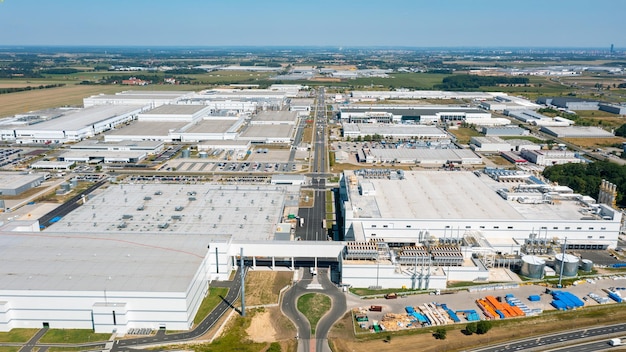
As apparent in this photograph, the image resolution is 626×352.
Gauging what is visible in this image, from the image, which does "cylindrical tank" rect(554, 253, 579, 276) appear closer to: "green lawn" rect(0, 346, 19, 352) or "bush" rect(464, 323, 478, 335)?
"bush" rect(464, 323, 478, 335)

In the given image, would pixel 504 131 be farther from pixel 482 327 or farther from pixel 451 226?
pixel 482 327

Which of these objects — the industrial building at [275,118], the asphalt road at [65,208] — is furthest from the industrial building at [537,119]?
the asphalt road at [65,208]

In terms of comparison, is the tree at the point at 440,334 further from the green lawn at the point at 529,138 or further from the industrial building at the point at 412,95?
the industrial building at the point at 412,95

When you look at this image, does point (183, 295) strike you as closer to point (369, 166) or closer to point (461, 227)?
point (461, 227)

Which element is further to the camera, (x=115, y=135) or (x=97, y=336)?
(x=115, y=135)

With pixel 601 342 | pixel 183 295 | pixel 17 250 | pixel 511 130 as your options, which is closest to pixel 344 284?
pixel 183 295

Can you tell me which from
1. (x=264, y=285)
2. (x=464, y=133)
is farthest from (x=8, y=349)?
(x=464, y=133)
